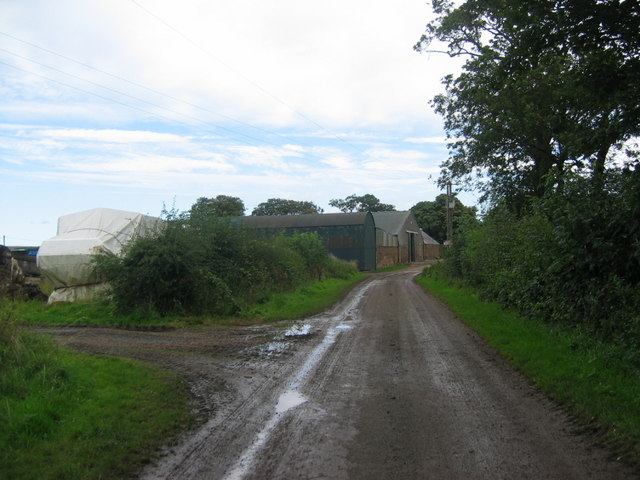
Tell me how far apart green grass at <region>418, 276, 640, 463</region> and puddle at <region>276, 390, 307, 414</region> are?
325cm

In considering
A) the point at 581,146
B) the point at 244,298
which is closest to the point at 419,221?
the point at 244,298

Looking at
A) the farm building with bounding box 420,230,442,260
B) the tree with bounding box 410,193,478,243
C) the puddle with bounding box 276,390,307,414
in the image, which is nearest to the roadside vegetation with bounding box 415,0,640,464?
the puddle with bounding box 276,390,307,414

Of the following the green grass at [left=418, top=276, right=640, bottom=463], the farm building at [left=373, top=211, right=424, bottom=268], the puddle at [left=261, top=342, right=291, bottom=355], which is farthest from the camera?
the farm building at [left=373, top=211, right=424, bottom=268]

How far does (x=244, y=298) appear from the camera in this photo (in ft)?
55.5

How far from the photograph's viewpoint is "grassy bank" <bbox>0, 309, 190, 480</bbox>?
450cm

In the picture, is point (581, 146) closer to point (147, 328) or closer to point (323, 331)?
point (323, 331)

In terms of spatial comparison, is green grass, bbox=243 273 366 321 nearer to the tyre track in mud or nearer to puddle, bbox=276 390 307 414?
the tyre track in mud

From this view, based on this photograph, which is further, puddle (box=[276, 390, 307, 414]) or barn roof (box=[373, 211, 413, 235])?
barn roof (box=[373, 211, 413, 235])

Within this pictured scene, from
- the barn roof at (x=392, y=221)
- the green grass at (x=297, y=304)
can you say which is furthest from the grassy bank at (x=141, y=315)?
the barn roof at (x=392, y=221)

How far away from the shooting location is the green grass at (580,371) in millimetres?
5227

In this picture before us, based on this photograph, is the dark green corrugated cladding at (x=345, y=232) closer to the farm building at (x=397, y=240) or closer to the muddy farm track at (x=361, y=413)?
the farm building at (x=397, y=240)

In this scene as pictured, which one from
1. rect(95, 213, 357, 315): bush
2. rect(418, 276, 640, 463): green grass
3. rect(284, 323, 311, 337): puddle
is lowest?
rect(284, 323, 311, 337): puddle

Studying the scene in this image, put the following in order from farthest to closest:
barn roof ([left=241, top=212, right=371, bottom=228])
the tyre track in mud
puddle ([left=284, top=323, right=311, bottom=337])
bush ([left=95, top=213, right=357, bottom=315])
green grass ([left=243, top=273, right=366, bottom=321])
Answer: barn roof ([left=241, top=212, right=371, bottom=228]) → green grass ([left=243, top=273, right=366, bottom=321]) → bush ([left=95, top=213, right=357, bottom=315]) → puddle ([left=284, top=323, right=311, bottom=337]) → the tyre track in mud

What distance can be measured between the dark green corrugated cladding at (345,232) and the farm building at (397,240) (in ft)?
12.1
